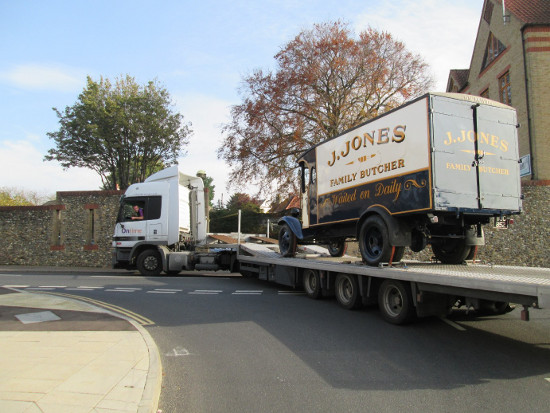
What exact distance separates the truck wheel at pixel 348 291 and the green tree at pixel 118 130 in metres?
21.4

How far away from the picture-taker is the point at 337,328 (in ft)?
23.1

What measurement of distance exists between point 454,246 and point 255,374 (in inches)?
210

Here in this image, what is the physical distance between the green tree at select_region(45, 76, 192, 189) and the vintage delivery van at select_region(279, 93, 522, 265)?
70.2 feet

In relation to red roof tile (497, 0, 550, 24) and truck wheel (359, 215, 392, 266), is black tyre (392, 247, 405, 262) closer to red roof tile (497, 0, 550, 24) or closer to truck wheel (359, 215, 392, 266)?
truck wheel (359, 215, 392, 266)

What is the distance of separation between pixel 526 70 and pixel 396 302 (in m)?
17.7

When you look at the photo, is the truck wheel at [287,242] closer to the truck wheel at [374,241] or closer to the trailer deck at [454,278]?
the trailer deck at [454,278]

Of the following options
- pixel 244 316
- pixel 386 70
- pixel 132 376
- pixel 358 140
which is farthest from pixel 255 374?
pixel 386 70

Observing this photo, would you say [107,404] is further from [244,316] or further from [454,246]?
[454,246]

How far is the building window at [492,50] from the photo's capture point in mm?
22672

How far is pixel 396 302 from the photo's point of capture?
23.7 ft

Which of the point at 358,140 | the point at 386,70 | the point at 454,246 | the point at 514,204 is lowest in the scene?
the point at 454,246

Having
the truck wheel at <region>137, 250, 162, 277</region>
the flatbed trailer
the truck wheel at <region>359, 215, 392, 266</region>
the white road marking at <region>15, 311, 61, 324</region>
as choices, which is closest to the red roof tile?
the flatbed trailer

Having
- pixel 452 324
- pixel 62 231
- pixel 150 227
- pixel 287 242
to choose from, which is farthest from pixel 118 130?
pixel 452 324

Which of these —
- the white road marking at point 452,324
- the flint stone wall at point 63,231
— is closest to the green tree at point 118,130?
the flint stone wall at point 63,231
